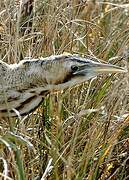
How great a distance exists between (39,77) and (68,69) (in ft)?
0.27

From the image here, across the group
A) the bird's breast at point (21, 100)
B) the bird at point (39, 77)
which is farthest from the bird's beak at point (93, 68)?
the bird's breast at point (21, 100)

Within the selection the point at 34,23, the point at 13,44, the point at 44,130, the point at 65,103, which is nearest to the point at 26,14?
the point at 34,23

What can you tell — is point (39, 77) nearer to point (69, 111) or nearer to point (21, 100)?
point (21, 100)

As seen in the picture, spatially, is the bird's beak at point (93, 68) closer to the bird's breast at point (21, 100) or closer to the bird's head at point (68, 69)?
the bird's head at point (68, 69)

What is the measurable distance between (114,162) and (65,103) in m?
0.27

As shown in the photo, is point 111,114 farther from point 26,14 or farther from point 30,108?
point 26,14

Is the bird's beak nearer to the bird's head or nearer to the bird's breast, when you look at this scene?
the bird's head

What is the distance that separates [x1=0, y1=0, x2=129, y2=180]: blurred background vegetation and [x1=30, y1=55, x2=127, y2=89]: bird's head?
7cm

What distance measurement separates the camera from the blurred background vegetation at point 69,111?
151 centimetres

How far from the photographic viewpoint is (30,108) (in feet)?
5.04

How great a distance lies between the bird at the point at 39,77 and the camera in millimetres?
1438

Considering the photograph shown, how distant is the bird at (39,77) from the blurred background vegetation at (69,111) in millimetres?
62

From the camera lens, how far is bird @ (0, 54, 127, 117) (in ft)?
4.72

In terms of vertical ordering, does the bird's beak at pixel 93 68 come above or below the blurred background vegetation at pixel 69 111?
above
